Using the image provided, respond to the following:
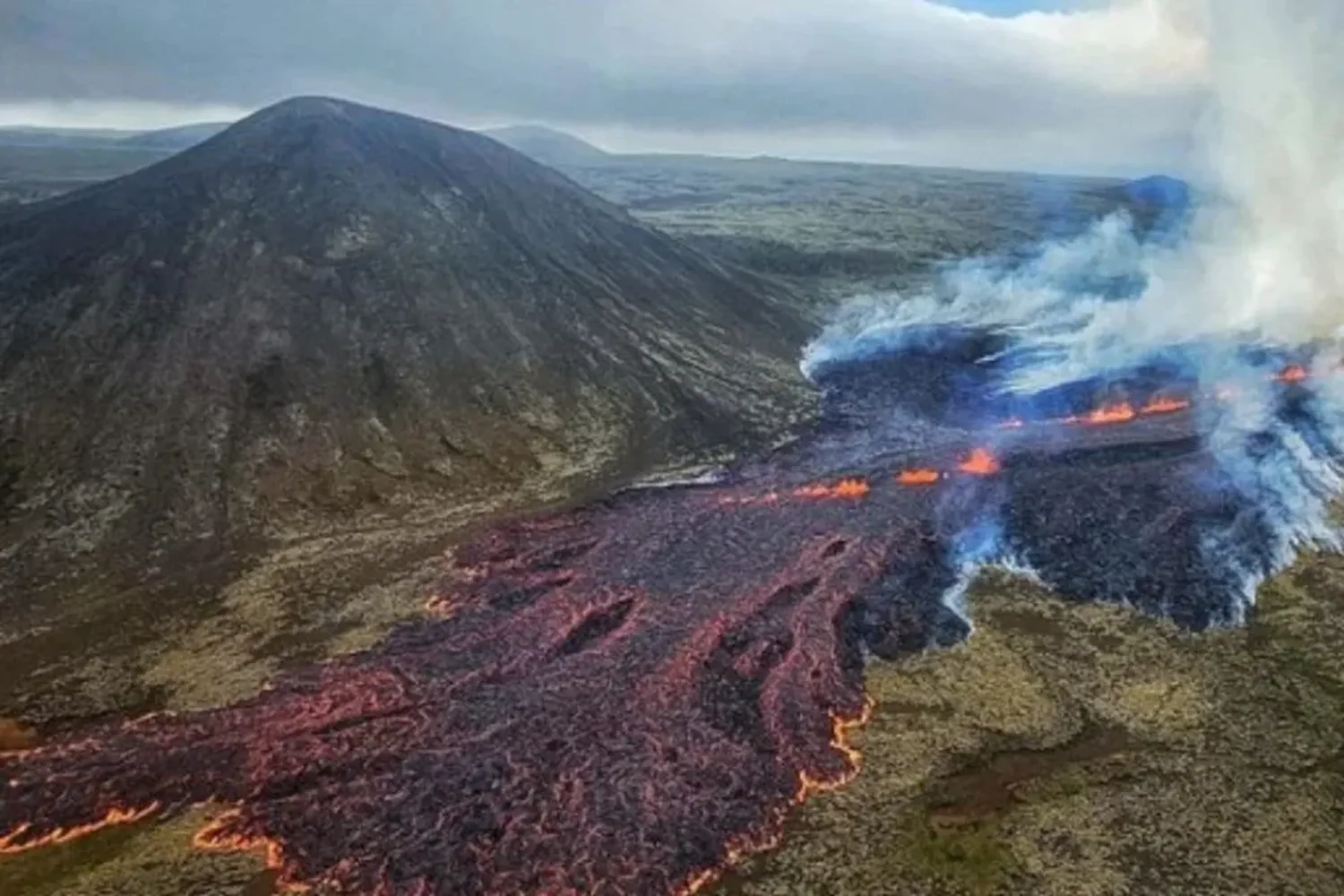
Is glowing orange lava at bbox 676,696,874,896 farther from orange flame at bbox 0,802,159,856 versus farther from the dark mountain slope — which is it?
the dark mountain slope

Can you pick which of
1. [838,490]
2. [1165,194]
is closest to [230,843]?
[838,490]

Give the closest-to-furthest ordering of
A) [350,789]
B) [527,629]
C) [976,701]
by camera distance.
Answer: [350,789] < [976,701] < [527,629]

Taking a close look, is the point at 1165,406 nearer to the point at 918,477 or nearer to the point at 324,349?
the point at 918,477

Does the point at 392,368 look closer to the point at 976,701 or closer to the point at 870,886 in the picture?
the point at 976,701

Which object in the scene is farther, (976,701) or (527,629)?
(527,629)

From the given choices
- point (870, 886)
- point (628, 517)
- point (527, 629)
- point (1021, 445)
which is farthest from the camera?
point (1021, 445)

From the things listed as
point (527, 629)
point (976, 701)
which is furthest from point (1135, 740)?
point (527, 629)

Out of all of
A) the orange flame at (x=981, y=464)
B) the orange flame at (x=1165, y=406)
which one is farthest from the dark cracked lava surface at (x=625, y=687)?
the orange flame at (x=1165, y=406)
